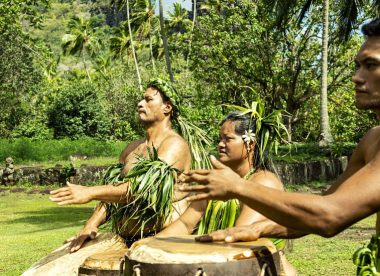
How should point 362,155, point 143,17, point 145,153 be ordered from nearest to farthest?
1. point 362,155
2. point 145,153
3. point 143,17

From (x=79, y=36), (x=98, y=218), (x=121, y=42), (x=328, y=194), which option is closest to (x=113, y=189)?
(x=98, y=218)

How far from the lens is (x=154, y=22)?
4844cm

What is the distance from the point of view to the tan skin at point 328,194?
2189 millimetres

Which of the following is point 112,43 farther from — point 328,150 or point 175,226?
point 175,226

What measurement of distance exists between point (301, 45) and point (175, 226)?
2319 centimetres

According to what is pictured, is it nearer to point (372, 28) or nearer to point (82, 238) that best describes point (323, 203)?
point (372, 28)

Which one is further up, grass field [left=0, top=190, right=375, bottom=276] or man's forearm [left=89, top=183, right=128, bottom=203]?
man's forearm [left=89, top=183, right=128, bottom=203]

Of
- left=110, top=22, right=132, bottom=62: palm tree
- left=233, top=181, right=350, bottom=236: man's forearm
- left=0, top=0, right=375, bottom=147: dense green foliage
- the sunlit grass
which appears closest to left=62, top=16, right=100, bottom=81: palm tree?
left=110, top=22, right=132, bottom=62: palm tree

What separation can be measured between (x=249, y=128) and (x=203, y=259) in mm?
1260

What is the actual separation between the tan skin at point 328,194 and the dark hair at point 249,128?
1.43 meters

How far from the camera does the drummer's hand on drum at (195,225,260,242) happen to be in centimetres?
316

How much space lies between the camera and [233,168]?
3975mm

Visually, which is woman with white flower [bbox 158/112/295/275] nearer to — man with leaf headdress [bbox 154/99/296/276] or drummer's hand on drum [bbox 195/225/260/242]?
man with leaf headdress [bbox 154/99/296/276]

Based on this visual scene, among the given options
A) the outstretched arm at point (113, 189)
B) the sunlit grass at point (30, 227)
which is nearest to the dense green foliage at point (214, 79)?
the sunlit grass at point (30, 227)
